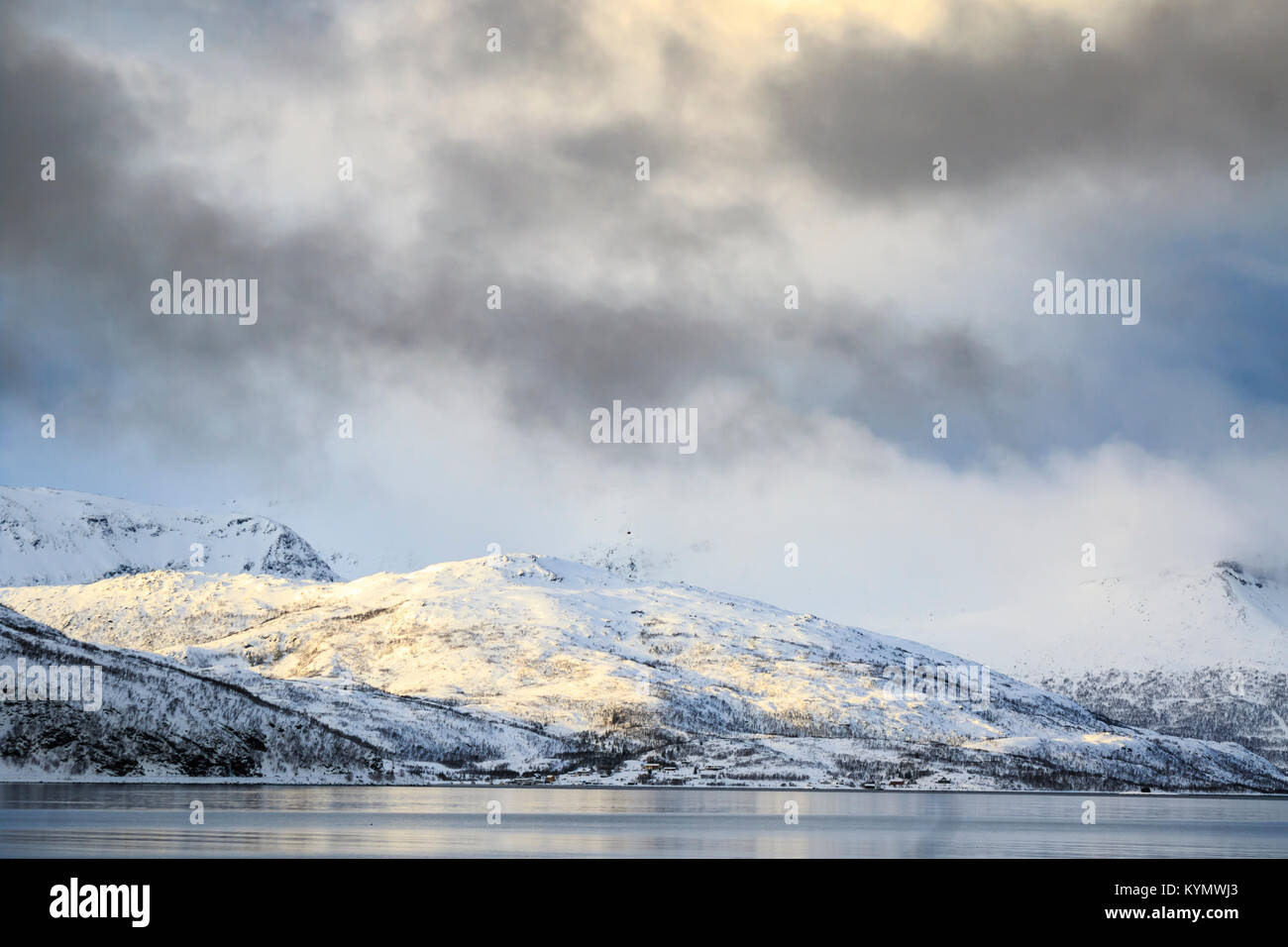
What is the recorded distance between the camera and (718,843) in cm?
17575
